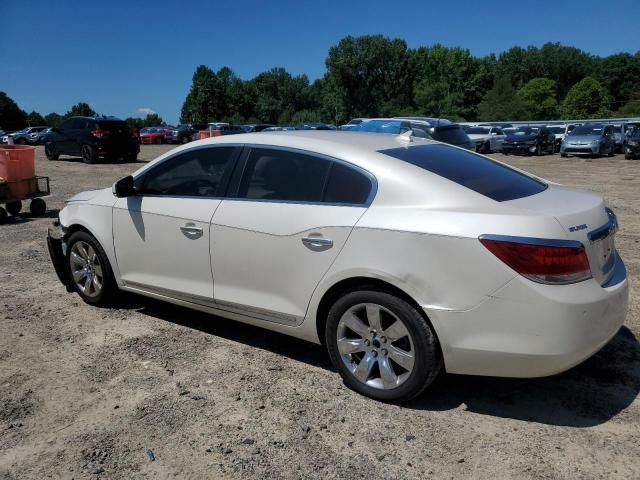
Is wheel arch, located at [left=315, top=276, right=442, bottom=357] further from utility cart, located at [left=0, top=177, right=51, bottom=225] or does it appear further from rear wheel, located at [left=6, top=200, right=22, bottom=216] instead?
rear wheel, located at [left=6, top=200, right=22, bottom=216]

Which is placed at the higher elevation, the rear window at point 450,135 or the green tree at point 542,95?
the green tree at point 542,95

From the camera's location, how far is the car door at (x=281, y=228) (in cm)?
354

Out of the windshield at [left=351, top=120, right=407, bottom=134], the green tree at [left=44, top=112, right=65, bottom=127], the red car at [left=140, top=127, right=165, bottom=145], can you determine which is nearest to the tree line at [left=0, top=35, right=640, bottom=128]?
the green tree at [left=44, top=112, right=65, bottom=127]

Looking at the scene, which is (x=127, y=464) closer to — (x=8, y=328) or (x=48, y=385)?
(x=48, y=385)

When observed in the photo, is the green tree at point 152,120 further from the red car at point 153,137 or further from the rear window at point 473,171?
the rear window at point 473,171

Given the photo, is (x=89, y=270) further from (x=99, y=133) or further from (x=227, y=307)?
(x=99, y=133)

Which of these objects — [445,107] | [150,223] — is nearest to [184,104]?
[445,107]

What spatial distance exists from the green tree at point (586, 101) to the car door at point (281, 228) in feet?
315

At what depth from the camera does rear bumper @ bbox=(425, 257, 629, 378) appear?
2.94m

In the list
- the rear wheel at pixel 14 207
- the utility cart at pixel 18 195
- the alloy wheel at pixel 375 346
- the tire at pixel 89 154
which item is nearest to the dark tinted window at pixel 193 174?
the alloy wheel at pixel 375 346

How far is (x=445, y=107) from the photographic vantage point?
90062mm

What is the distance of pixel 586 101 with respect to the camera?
307 feet

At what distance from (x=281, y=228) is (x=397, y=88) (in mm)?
104349

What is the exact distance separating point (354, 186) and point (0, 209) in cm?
836
